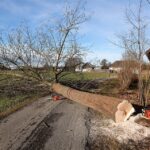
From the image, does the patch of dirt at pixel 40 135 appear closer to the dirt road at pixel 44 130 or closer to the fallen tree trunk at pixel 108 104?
the dirt road at pixel 44 130

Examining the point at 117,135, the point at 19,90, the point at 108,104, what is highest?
the point at 108,104

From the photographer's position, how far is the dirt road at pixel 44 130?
647cm

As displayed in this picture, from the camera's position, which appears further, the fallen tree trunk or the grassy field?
the grassy field

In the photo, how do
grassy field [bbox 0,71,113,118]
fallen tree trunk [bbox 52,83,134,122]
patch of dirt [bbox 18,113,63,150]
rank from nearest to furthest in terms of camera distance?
patch of dirt [bbox 18,113,63,150]
fallen tree trunk [bbox 52,83,134,122]
grassy field [bbox 0,71,113,118]

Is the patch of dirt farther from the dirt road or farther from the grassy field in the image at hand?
the grassy field

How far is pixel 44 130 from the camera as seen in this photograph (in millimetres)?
7863

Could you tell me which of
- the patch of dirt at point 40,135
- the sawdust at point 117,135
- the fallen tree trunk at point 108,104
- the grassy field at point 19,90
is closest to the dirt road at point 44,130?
the patch of dirt at point 40,135

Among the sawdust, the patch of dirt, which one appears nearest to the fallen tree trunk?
the sawdust

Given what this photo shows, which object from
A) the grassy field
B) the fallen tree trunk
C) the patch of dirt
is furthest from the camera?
the grassy field

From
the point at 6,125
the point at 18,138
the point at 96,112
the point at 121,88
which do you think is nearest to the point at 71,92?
the point at 96,112

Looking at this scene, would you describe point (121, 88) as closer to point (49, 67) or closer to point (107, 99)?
point (49, 67)

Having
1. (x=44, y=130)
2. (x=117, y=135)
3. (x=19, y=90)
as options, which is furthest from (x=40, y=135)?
(x=19, y=90)

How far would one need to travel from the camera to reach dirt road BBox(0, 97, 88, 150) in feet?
21.2

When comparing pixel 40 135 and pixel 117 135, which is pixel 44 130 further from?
pixel 117 135
